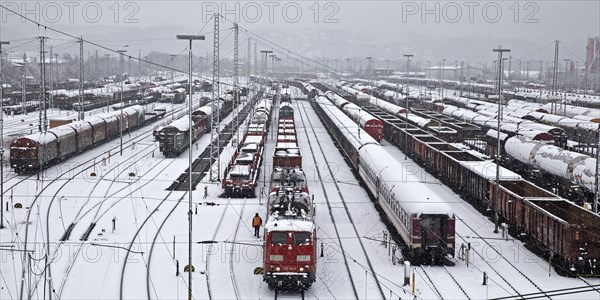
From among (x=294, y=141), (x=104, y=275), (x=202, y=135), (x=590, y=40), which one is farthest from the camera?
(x=590, y=40)

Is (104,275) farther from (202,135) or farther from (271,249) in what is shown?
(202,135)

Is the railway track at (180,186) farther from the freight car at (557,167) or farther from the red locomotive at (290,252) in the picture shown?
the freight car at (557,167)

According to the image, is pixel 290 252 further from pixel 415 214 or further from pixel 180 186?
pixel 180 186

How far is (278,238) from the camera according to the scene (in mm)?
20125

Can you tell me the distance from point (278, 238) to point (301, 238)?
2.25 feet

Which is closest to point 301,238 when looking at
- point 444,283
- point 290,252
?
point 290,252

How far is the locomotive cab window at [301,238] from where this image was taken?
20.1 meters

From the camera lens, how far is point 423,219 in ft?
75.9

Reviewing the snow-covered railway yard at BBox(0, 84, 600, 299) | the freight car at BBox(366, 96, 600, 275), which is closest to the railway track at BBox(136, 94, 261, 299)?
the snow-covered railway yard at BBox(0, 84, 600, 299)

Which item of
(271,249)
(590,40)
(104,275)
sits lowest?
(104,275)

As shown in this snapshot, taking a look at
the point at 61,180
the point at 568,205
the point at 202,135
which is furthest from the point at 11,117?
the point at 568,205

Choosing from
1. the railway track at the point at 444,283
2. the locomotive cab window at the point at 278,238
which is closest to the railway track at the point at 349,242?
the railway track at the point at 444,283

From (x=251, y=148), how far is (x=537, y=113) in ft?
126

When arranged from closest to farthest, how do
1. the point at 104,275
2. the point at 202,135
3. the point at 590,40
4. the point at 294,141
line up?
the point at 104,275 → the point at 294,141 → the point at 202,135 → the point at 590,40
